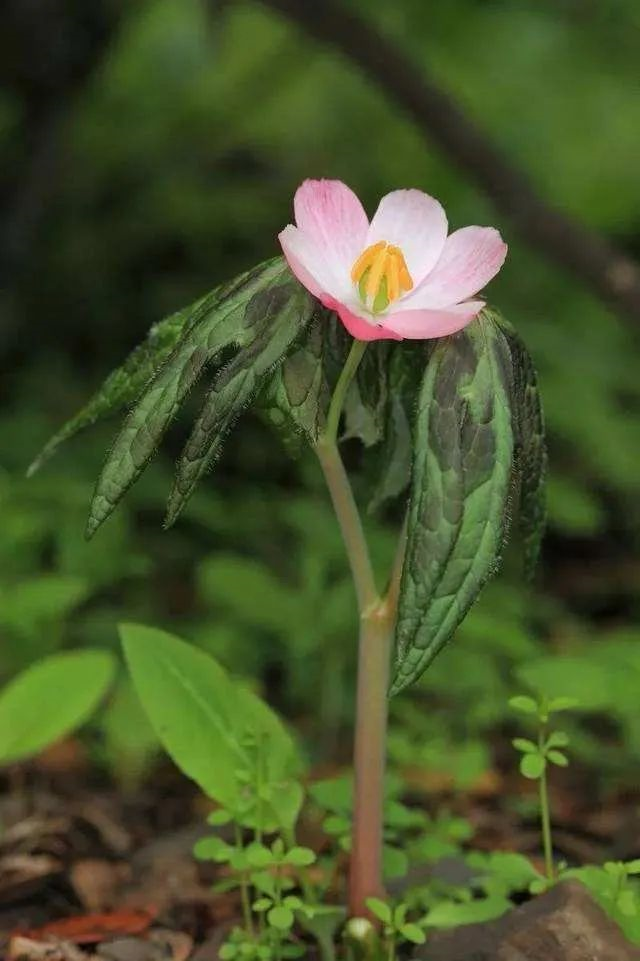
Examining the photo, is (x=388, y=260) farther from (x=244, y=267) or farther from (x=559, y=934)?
(x=244, y=267)

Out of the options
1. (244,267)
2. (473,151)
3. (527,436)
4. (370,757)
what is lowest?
(370,757)

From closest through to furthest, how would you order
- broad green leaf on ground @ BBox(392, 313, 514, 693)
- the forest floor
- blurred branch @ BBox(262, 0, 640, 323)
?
broad green leaf on ground @ BBox(392, 313, 514, 693) < the forest floor < blurred branch @ BBox(262, 0, 640, 323)

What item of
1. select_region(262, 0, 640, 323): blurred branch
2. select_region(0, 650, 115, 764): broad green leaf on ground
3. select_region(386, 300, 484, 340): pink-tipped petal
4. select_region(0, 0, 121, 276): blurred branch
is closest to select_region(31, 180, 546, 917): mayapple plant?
select_region(386, 300, 484, 340): pink-tipped petal

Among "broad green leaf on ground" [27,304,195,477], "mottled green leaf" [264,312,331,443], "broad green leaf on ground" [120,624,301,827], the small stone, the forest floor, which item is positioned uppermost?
"mottled green leaf" [264,312,331,443]

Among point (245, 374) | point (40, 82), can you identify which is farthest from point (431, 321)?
point (40, 82)

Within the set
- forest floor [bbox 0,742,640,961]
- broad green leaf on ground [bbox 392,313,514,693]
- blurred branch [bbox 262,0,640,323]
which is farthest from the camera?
blurred branch [bbox 262,0,640,323]

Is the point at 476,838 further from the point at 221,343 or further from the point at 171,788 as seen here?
the point at 221,343

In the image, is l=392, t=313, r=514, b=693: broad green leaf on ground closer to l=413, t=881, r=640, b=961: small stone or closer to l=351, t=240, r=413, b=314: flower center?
l=351, t=240, r=413, b=314: flower center

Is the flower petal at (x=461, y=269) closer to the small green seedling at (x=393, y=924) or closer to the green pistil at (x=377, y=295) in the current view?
the green pistil at (x=377, y=295)
